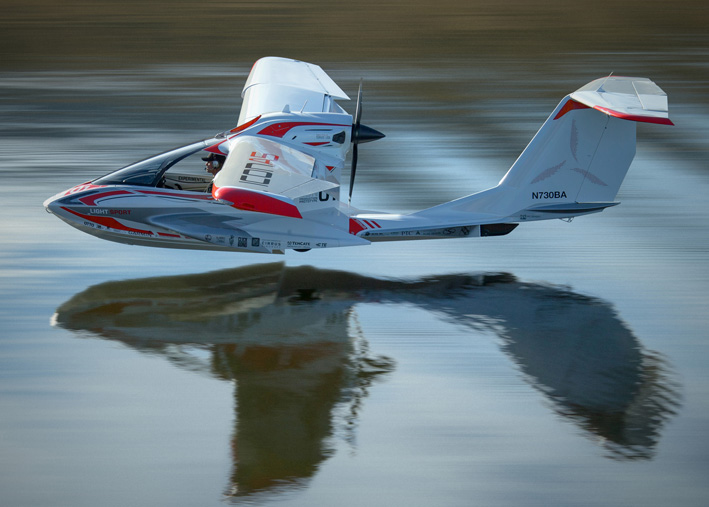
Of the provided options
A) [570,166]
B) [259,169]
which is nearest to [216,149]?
[259,169]

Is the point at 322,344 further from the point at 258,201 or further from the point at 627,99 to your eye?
the point at 627,99

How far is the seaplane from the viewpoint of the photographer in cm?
1262

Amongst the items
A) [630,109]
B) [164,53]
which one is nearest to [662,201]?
[630,109]

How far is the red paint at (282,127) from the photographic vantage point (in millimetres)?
13648

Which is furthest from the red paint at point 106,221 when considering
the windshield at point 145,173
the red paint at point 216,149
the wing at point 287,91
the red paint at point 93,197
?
the wing at point 287,91

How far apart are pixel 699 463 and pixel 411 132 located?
15104 mm

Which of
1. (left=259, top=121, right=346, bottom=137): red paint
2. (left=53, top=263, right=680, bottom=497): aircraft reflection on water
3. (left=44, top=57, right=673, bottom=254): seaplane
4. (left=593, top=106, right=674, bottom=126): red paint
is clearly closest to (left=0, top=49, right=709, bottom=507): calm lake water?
(left=53, top=263, right=680, bottom=497): aircraft reflection on water

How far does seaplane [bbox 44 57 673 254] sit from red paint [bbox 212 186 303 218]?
756mm

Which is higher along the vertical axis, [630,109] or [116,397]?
[630,109]

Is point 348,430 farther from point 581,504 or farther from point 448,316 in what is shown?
point 448,316

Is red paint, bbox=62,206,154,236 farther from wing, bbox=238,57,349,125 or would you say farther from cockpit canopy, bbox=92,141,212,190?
wing, bbox=238,57,349,125

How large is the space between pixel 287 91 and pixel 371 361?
7.48m

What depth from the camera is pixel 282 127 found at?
13.7 meters

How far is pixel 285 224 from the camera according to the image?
1280cm
